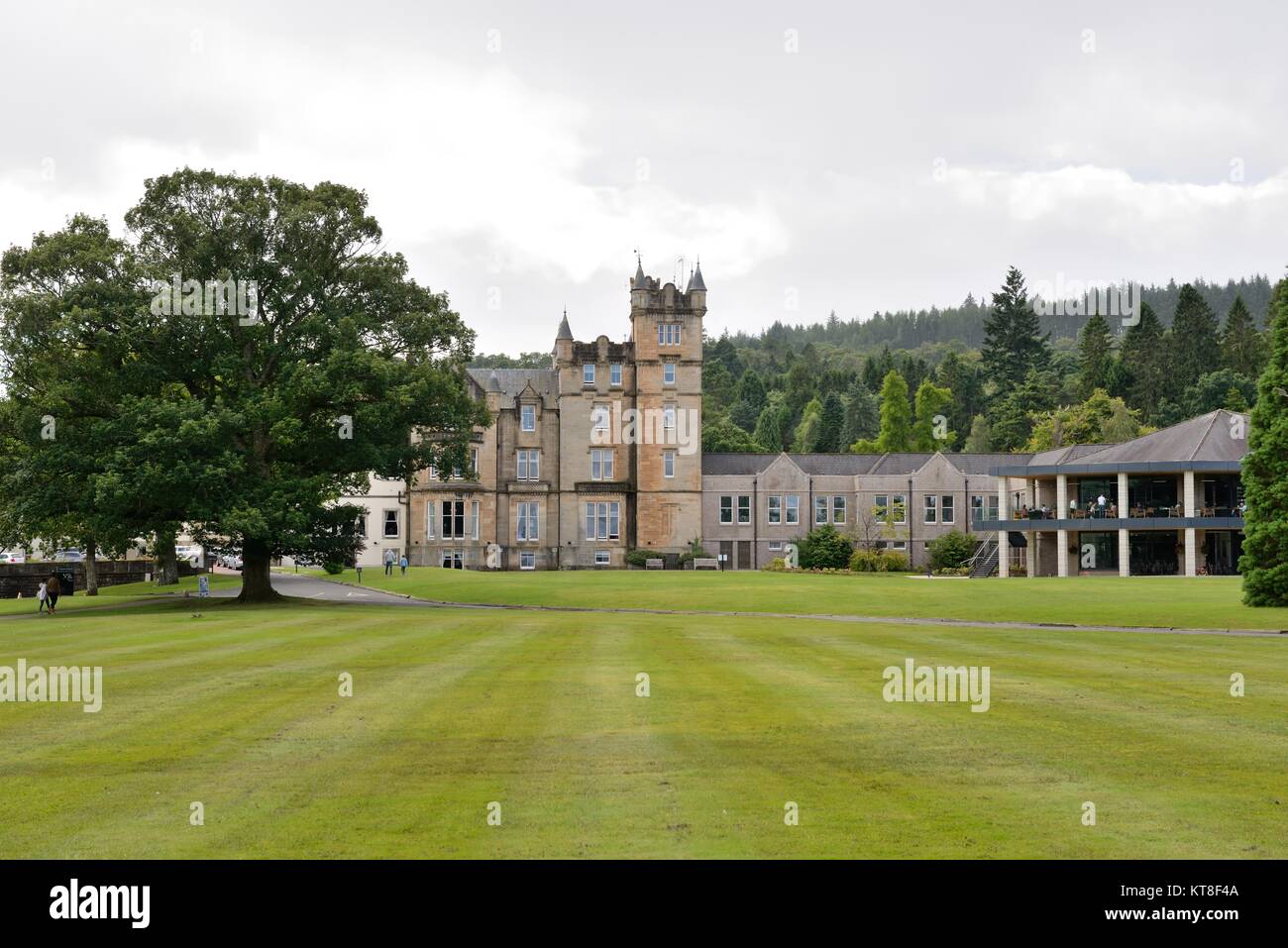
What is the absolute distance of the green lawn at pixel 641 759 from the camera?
1014 centimetres

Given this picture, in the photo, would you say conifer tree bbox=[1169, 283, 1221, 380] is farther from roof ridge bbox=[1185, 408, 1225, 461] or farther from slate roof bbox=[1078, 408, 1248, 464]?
roof ridge bbox=[1185, 408, 1225, 461]

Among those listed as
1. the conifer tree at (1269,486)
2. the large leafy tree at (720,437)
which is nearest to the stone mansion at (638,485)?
the large leafy tree at (720,437)

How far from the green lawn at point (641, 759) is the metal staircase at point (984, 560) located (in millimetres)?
54488

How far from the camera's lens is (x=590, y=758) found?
13414 millimetres

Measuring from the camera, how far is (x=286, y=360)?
4931 cm

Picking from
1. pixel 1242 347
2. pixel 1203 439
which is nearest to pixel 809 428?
pixel 1242 347

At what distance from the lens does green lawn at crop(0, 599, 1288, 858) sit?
1014cm

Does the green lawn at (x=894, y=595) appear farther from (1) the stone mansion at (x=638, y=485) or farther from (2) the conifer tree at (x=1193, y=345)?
(2) the conifer tree at (x=1193, y=345)

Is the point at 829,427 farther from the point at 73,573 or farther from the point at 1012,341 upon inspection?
the point at 73,573

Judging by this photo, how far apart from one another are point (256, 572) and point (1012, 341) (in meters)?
121
